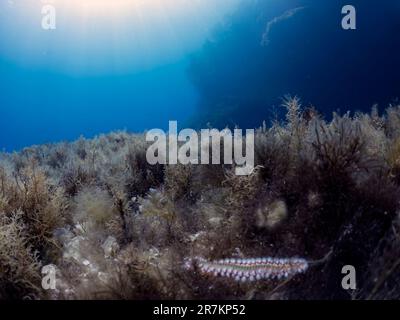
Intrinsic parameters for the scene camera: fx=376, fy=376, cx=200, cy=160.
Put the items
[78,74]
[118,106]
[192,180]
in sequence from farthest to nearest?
[118,106] < [78,74] < [192,180]

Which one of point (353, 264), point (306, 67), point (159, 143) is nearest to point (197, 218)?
point (353, 264)

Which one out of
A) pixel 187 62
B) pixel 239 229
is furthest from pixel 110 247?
pixel 187 62

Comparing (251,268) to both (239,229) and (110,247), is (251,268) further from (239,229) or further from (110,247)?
(110,247)

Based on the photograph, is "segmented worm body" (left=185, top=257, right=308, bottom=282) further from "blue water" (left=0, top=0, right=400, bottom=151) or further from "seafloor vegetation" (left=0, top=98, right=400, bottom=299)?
"blue water" (left=0, top=0, right=400, bottom=151)

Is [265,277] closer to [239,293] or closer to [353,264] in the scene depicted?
[239,293]

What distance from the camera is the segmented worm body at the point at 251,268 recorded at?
10.1 ft

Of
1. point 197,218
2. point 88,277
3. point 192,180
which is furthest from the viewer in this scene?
point 192,180

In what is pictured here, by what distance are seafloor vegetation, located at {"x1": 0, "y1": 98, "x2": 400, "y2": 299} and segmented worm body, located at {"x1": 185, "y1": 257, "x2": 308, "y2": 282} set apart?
0.18 feet

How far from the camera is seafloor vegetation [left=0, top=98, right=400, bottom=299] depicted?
3039 mm

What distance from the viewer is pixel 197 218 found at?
4.35m

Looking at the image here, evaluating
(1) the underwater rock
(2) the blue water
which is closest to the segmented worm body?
(1) the underwater rock

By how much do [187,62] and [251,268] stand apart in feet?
179

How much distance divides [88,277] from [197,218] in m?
1.41

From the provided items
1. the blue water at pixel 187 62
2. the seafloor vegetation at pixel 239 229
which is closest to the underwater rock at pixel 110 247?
the seafloor vegetation at pixel 239 229
